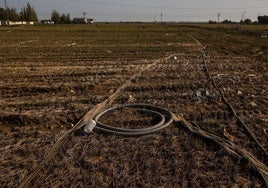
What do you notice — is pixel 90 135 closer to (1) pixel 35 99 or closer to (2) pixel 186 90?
(1) pixel 35 99

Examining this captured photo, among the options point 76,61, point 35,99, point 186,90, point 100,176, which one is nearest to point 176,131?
point 100,176

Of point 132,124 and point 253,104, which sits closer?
point 132,124

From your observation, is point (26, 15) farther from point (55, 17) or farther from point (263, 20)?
point (263, 20)

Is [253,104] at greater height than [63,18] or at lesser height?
lesser

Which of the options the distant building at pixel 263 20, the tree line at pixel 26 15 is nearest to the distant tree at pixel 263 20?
the distant building at pixel 263 20

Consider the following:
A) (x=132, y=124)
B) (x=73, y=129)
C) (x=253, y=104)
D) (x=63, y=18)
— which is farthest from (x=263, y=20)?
(x=73, y=129)

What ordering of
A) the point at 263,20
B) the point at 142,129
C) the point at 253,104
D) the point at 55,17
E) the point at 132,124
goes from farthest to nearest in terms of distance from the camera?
the point at 55,17, the point at 263,20, the point at 253,104, the point at 132,124, the point at 142,129

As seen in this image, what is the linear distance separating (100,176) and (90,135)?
1.40m

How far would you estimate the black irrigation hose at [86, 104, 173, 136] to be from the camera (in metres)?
5.35

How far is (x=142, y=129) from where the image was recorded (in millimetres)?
5422

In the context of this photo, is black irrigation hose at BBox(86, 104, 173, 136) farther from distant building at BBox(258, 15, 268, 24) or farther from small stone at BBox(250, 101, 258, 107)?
distant building at BBox(258, 15, 268, 24)

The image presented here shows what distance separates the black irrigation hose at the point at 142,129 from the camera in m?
5.35

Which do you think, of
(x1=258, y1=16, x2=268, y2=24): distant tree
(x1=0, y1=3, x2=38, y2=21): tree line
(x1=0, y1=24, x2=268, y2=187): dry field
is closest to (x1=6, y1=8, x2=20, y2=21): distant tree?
(x1=0, y1=3, x2=38, y2=21): tree line

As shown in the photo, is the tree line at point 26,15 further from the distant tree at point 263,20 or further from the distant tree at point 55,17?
the distant tree at point 263,20
